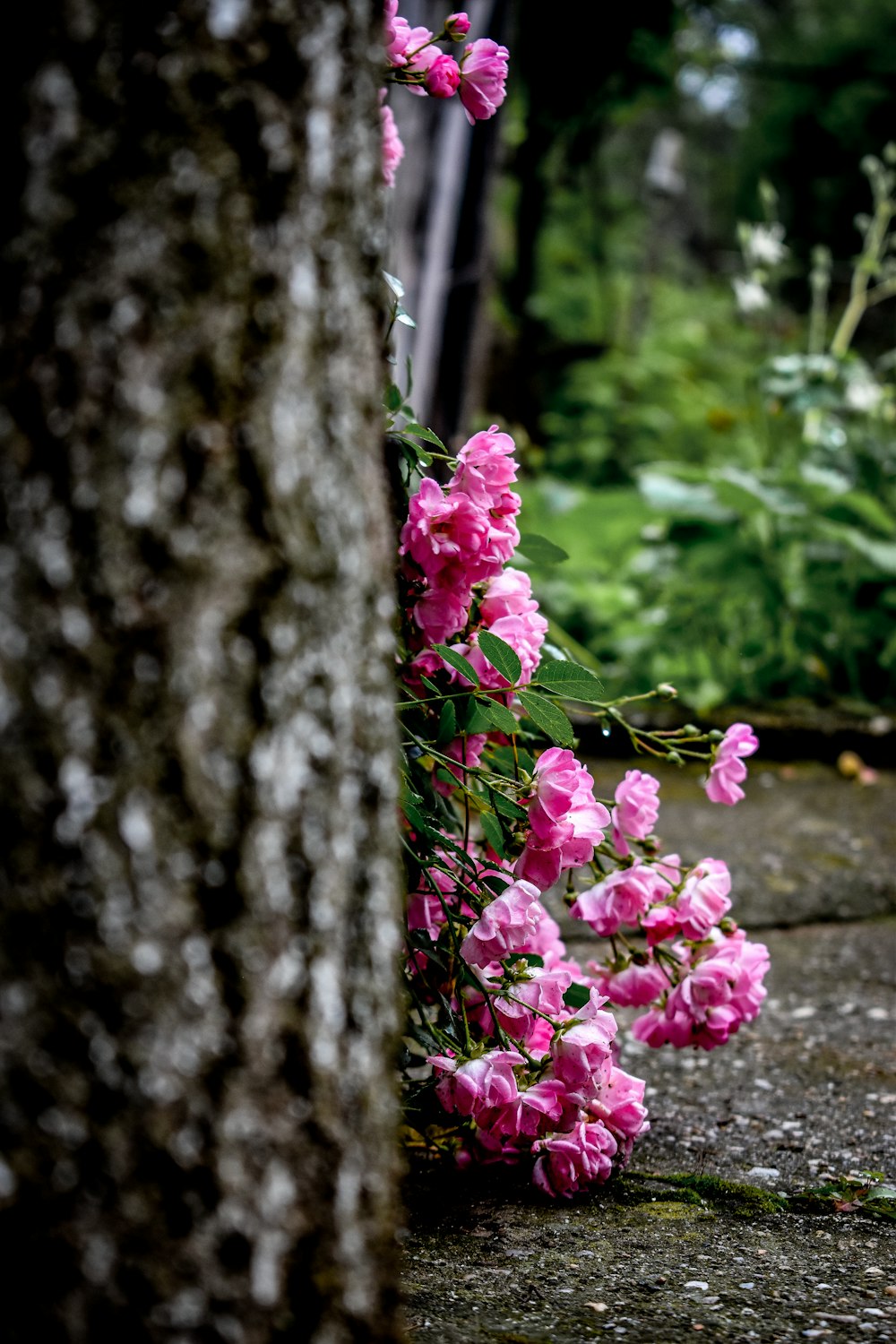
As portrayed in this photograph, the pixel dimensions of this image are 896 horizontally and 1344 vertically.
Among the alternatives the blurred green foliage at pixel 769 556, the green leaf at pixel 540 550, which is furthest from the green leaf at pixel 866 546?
the green leaf at pixel 540 550

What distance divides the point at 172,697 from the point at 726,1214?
871mm

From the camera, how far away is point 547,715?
1.10m

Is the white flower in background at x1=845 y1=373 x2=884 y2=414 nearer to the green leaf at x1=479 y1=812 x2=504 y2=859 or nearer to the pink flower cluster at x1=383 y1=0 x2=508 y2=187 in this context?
the pink flower cluster at x1=383 y1=0 x2=508 y2=187

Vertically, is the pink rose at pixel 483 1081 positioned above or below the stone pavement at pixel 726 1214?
above

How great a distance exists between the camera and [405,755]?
46.9 inches

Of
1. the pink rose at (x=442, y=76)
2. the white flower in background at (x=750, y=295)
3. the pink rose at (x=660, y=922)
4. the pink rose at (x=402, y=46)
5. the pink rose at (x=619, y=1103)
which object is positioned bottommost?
the pink rose at (x=619, y=1103)

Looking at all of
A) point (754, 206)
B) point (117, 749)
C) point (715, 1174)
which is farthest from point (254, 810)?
point (754, 206)

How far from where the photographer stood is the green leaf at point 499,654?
1062mm

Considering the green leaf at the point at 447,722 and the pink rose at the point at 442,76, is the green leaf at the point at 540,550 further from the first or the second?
the pink rose at the point at 442,76

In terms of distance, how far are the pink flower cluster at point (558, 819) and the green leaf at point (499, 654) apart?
90 millimetres

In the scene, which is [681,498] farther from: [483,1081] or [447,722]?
[483,1081]

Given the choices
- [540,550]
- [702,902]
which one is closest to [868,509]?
[540,550]

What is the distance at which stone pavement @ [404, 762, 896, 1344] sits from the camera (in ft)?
3.04

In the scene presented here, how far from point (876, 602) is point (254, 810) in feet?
10.6
